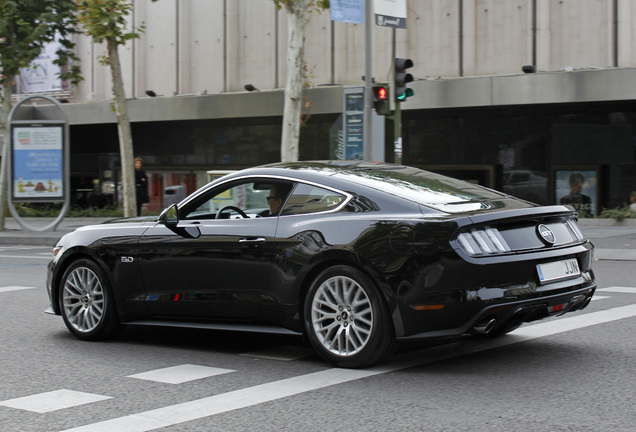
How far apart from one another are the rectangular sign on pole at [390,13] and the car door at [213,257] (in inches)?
407

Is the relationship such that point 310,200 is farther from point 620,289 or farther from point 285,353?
point 620,289

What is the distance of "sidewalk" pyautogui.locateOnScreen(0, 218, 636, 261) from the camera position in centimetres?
1458

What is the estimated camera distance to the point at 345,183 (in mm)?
6020

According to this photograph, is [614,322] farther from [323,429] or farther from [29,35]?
[29,35]

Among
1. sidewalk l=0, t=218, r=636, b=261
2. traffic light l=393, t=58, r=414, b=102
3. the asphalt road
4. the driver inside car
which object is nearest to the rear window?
the driver inside car

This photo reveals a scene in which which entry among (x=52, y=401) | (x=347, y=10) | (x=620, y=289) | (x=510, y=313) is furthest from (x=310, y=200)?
(x=347, y=10)

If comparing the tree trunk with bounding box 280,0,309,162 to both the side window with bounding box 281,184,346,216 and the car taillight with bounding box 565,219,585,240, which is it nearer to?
the side window with bounding box 281,184,346,216

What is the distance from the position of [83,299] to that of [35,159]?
52.7 ft

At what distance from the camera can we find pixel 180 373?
582 centimetres

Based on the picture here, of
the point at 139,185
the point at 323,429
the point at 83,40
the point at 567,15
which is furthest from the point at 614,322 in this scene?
the point at 83,40

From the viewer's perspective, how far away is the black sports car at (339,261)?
5309 millimetres

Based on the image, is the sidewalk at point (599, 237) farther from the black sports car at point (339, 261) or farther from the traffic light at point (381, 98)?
the black sports car at point (339, 261)

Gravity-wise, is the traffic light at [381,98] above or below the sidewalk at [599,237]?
above

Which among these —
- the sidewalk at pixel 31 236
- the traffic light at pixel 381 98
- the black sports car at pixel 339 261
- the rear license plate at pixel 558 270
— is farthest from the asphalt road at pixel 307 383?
the sidewalk at pixel 31 236
